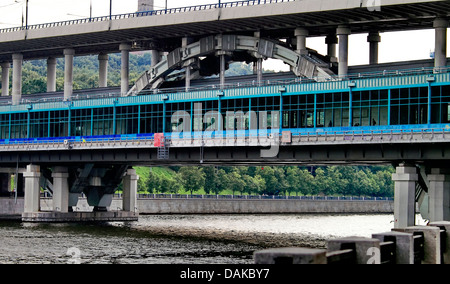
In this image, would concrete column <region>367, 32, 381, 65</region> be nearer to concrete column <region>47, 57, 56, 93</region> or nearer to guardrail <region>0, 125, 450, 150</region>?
guardrail <region>0, 125, 450, 150</region>

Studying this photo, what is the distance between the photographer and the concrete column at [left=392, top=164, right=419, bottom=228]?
247 ft

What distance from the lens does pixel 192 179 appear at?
182 m

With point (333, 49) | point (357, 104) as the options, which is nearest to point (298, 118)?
point (357, 104)

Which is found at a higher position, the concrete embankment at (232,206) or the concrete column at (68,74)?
the concrete column at (68,74)

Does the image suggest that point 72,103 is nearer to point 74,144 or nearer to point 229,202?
point 74,144

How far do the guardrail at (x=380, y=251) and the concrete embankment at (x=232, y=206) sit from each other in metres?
99.3

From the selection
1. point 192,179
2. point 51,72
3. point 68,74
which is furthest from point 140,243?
point 192,179

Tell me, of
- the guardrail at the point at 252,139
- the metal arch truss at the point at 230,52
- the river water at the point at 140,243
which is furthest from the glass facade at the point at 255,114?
the river water at the point at 140,243

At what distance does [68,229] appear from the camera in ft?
305

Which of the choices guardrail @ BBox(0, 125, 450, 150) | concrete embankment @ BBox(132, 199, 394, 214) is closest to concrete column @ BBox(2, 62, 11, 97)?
concrete embankment @ BBox(132, 199, 394, 214)

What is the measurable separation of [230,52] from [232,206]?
55.2 m

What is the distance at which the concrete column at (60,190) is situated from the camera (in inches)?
4377

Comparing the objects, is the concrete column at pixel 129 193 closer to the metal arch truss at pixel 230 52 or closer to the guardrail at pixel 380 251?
the metal arch truss at pixel 230 52

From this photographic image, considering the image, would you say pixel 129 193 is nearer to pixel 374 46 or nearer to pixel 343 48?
pixel 343 48
